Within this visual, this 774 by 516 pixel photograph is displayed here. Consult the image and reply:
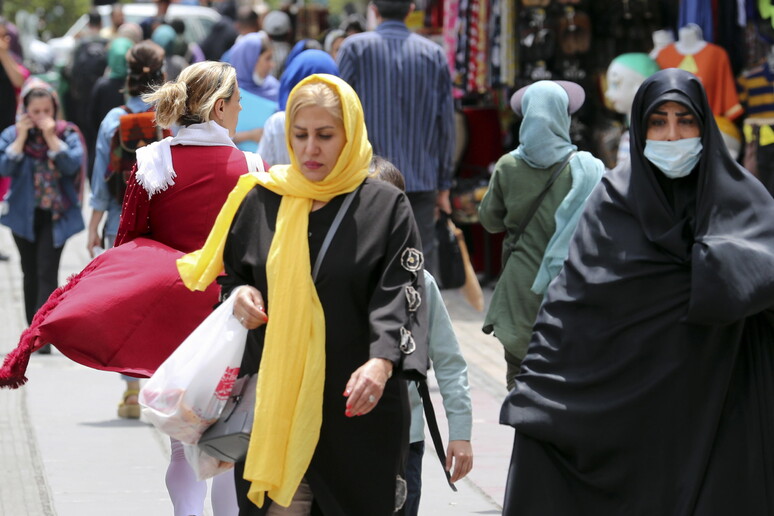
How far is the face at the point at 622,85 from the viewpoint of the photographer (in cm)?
1121

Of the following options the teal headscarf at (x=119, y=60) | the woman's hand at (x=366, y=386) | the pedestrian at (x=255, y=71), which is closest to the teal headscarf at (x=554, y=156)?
the woman's hand at (x=366, y=386)

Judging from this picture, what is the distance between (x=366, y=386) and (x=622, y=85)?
7720mm

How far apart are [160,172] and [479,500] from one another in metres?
2.21

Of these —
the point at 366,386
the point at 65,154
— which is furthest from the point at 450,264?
the point at 366,386

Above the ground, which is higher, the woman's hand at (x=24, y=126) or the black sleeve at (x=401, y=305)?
the black sleeve at (x=401, y=305)

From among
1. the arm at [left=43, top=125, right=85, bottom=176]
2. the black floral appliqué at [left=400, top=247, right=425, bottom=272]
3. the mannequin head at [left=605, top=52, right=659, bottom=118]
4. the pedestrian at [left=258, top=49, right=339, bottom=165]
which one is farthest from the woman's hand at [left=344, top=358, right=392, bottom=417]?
the mannequin head at [left=605, top=52, right=659, bottom=118]

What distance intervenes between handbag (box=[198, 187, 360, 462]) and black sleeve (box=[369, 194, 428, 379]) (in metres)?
0.16

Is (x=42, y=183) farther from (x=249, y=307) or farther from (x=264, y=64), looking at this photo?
(x=249, y=307)

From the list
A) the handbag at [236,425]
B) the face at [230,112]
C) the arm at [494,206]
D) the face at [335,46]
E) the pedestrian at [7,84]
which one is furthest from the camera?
the pedestrian at [7,84]

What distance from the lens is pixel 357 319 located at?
4.08 m

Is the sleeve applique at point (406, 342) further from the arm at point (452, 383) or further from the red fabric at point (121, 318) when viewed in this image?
the red fabric at point (121, 318)

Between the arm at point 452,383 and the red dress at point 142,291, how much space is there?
94 cm

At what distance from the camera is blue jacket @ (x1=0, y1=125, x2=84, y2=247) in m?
9.93

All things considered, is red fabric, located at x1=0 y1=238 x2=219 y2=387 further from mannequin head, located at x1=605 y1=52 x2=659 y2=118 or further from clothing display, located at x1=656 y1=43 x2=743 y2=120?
mannequin head, located at x1=605 y1=52 x2=659 y2=118
